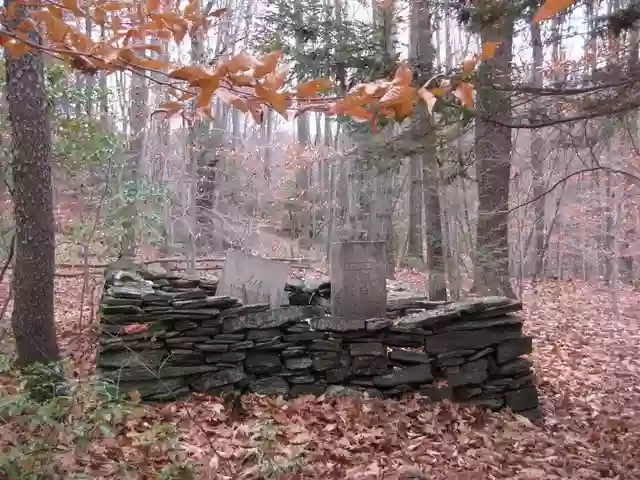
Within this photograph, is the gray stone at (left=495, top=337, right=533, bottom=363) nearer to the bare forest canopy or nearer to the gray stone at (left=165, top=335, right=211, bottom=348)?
the gray stone at (left=165, top=335, right=211, bottom=348)

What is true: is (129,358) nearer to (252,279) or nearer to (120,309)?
(120,309)

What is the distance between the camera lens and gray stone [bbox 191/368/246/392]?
5.25 m

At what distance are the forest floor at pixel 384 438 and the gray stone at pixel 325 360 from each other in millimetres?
352

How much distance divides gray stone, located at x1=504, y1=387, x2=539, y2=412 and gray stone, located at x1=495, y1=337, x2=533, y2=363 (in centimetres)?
34

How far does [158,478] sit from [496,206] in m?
6.50

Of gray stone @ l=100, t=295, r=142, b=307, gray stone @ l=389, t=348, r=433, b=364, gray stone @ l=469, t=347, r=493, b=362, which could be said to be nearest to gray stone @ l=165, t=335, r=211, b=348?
gray stone @ l=100, t=295, r=142, b=307

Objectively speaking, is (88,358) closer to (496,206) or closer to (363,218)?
(496,206)

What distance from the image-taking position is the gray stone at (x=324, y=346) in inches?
218

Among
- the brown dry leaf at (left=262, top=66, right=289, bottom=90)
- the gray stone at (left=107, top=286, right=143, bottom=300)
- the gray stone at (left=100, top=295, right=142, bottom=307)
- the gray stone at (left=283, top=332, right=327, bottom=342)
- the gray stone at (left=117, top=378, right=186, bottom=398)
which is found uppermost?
the brown dry leaf at (left=262, top=66, right=289, bottom=90)

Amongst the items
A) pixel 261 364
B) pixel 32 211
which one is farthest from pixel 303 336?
pixel 32 211

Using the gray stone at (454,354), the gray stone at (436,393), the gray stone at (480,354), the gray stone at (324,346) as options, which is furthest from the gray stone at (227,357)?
the gray stone at (480,354)

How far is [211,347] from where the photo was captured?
17.4 ft

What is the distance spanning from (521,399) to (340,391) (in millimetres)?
1904

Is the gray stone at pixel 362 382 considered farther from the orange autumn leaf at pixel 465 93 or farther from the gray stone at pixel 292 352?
the orange autumn leaf at pixel 465 93
